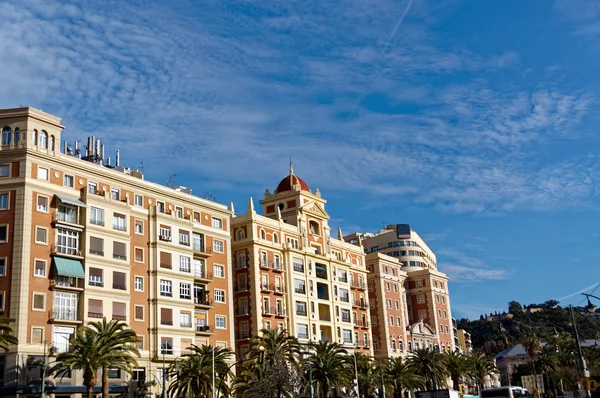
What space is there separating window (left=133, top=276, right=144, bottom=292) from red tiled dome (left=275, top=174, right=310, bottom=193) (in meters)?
31.9

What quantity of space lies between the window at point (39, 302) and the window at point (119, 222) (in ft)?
34.0

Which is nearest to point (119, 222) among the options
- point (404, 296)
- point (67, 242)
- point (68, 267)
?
point (67, 242)

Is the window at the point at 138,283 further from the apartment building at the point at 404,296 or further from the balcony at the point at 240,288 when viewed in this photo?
the apartment building at the point at 404,296

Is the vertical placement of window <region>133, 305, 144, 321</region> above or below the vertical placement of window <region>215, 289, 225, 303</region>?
below

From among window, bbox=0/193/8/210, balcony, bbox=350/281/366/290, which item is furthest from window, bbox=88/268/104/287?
balcony, bbox=350/281/366/290

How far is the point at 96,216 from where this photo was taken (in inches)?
2559

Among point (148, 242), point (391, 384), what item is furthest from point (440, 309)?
point (148, 242)

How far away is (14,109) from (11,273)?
14.8m

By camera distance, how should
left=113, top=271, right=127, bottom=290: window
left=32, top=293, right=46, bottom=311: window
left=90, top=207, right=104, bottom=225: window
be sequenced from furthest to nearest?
left=113, top=271, right=127, bottom=290: window, left=90, top=207, right=104, bottom=225: window, left=32, top=293, right=46, bottom=311: window

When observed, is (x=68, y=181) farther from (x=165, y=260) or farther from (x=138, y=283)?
(x=165, y=260)

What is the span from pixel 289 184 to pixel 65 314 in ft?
137

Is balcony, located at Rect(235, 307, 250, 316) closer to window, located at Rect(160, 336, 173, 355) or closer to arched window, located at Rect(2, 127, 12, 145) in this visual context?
window, located at Rect(160, 336, 173, 355)

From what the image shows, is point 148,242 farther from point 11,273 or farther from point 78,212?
point 11,273

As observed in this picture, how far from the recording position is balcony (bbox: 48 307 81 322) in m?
58.9
